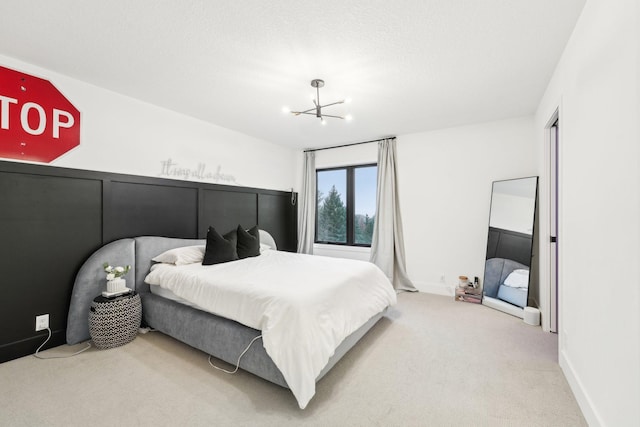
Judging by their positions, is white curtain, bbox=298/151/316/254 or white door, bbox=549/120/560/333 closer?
white door, bbox=549/120/560/333

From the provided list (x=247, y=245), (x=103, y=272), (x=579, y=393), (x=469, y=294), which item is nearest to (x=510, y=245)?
(x=469, y=294)

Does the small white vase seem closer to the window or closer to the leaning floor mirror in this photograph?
the window

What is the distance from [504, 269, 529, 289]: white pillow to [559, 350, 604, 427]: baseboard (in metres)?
1.28

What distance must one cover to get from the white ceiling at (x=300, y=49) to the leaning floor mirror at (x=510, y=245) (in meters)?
1.09

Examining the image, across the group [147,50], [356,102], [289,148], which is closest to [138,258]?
[147,50]

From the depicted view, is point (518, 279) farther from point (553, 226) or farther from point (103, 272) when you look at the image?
point (103, 272)

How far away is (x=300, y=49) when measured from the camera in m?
2.19

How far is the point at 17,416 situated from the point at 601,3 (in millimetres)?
4220

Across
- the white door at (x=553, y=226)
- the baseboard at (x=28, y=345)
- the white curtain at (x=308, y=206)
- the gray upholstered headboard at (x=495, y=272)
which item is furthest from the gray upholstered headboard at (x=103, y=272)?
the white door at (x=553, y=226)

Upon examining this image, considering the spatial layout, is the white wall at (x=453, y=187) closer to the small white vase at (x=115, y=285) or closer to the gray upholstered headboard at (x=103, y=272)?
the gray upholstered headboard at (x=103, y=272)

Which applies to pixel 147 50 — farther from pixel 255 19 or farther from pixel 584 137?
pixel 584 137

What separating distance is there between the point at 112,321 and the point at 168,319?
1.49ft

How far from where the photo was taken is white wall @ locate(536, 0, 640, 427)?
3.87ft

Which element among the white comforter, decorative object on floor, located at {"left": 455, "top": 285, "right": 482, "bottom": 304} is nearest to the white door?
decorative object on floor, located at {"left": 455, "top": 285, "right": 482, "bottom": 304}
